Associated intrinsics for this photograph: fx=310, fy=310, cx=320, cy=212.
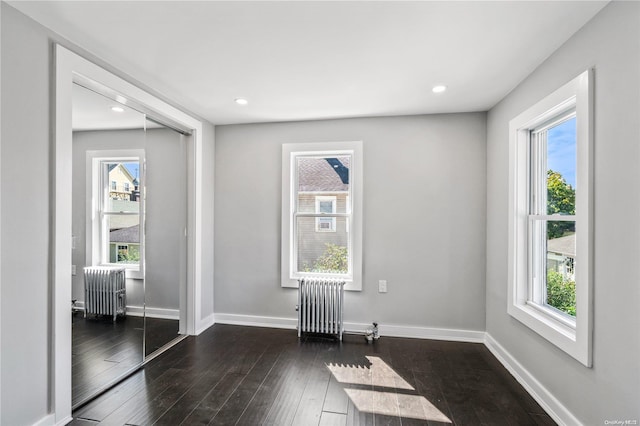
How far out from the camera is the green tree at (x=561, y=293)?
2.10 m

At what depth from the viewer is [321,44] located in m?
1.98

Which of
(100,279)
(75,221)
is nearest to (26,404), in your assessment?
(100,279)

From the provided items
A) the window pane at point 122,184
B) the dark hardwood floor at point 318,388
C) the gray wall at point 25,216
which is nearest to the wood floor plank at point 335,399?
the dark hardwood floor at point 318,388

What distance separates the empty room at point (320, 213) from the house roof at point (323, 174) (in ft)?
0.09

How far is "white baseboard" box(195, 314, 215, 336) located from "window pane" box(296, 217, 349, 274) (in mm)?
1232

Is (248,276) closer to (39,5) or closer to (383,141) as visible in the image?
(383,141)

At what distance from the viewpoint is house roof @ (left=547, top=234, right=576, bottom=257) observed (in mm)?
2088

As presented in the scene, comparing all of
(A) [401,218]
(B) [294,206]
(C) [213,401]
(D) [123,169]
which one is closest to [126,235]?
(D) [123,169]

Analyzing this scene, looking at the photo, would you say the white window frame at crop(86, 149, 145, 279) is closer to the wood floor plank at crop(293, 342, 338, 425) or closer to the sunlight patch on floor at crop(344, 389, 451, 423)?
the wood floor plank at crop(293, 342, 338, 425)

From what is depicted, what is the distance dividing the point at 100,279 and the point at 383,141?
9.64 feet

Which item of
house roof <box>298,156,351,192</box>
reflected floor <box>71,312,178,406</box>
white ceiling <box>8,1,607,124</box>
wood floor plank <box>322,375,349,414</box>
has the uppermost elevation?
white ceiling <box>8,1,607,124</box>

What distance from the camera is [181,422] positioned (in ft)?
6.50

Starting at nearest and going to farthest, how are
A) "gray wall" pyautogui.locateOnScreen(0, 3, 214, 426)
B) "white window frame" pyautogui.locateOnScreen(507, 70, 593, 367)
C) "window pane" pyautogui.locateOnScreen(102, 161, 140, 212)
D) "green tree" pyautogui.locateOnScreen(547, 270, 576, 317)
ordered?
1. "gray wall" pyautogui.locateOnScreen(0, 3, 214, 426)
2. "white window frame" pyautogui.locateOnScreen(507, 70, 593, 367)
3. "green tree" pyautogui.locateOnScreen(547, 270, 576, 317)
4. "window pane" pyautogui.locateOnScreen(102, 161, 140, 212)

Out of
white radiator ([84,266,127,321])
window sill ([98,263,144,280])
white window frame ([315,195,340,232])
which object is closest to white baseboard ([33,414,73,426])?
white radiator ([84,266,127,321])
